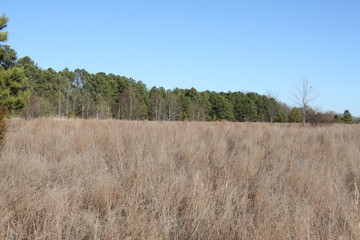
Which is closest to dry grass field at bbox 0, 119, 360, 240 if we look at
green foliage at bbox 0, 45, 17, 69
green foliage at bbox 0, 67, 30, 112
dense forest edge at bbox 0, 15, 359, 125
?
green foliage at bbox 0, 67, 30, 112

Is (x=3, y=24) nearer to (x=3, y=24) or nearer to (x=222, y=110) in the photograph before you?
(x=3, y=24)

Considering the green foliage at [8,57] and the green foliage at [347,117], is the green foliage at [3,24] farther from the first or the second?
the green foliage at [347,117]

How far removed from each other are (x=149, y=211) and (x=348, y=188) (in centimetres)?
228

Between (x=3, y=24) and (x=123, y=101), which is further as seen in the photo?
(x=123, y=101)

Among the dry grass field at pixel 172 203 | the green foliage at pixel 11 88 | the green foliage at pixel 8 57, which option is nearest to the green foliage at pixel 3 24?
the green foliage at pixel 11 88

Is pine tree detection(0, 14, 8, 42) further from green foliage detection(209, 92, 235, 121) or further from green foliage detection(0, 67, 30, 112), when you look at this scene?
green foliage detection(209, 92, 235, 121)

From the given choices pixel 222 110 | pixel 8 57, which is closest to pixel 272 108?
pixel 222 110

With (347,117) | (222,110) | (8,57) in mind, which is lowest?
(347,117)

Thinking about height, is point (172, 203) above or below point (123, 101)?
below

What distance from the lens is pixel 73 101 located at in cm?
3447

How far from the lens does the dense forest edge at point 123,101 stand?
31656mm

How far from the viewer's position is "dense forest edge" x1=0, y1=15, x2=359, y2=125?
3166 centimetres

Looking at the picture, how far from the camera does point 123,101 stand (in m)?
34.8

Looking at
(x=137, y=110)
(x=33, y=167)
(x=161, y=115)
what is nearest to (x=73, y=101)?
(x=137, y=110)
